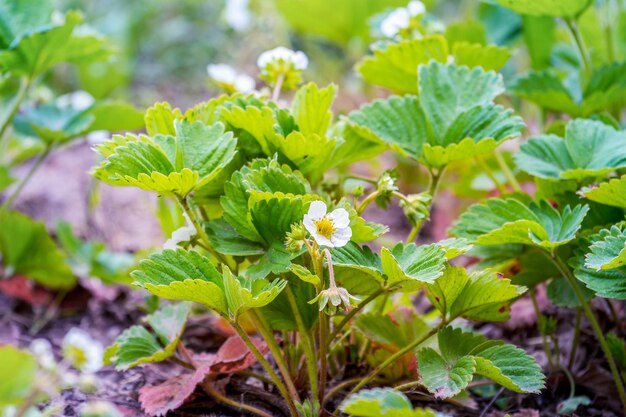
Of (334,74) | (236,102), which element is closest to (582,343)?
(236,102)

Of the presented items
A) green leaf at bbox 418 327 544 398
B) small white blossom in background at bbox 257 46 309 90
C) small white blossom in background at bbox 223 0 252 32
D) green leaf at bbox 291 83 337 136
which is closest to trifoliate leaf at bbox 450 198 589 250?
green leaf at bbox 418 327 544 398

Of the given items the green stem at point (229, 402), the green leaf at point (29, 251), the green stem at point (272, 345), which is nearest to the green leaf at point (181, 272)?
the green stem at point (272, 345)

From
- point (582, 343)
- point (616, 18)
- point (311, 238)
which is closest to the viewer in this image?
point (311, 238)

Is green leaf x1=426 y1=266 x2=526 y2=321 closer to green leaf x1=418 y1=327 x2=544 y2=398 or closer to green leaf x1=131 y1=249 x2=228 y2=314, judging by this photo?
green leaf x1=418 y1=327 x2=544 y2=398

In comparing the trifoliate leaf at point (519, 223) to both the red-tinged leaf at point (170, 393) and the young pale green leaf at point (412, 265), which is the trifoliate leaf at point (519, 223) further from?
the red-tinged leaf at point (170, 393)

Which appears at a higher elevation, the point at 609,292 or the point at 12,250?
the point at 609,292

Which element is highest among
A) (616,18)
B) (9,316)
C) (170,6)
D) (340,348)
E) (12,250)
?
(616,18)

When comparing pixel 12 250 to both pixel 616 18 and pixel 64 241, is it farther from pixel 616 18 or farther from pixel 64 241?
pixel 616 18
